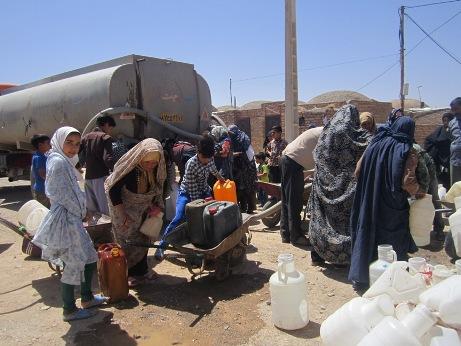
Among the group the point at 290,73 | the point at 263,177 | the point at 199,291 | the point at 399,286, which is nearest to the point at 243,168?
the point at 263,177

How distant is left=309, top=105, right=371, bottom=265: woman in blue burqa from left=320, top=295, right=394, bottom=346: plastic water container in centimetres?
188

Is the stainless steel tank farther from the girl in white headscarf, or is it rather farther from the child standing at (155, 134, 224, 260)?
the girl in white headscarf

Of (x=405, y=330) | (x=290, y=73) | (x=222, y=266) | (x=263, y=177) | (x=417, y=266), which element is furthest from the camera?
(x=290, y=73)

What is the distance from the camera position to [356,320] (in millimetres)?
2580

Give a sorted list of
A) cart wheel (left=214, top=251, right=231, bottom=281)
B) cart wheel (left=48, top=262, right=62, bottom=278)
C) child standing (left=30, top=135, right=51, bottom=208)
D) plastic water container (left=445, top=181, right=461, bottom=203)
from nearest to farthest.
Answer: plastic water container (left=445, top=181, right=461, bottom=203), cart wheel (left=214, top=251, right=231, bottom=281), cart wheel (left=48, top=262, right=62, bottom=278), child standing (left=30, top=135, right=51, bottom=208)

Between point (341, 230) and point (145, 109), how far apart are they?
4037mm

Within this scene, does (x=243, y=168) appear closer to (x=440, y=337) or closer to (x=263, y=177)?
(x=263, y=177)

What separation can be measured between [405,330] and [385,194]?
67.4 inches

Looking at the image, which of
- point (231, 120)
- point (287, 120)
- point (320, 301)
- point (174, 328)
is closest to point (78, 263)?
point (174, 328)

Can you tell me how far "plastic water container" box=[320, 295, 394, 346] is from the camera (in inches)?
100

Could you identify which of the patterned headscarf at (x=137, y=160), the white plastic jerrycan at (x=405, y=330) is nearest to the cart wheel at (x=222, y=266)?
the patterned headscarf at (x=137, y=160)

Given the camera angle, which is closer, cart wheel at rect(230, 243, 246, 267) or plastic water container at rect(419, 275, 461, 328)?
plastic water container at rect(419, 275, 461, 328)

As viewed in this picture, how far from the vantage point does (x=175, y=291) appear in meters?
4.38

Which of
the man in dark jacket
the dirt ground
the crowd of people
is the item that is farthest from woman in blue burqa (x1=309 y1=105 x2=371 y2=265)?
the man in dark jacket
